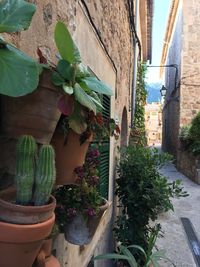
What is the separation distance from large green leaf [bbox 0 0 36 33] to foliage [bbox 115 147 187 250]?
10.7ft

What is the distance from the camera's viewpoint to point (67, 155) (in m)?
1.43

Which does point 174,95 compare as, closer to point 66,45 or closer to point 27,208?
point 66,45

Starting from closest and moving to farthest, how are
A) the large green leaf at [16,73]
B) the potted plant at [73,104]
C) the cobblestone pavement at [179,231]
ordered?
1. the large green leaf at [16,73]
2. the potted plant at [73,104]
3. the cobblestone pavement at [179,231]

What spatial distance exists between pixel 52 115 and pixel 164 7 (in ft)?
62.4

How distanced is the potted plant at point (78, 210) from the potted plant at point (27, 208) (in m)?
0.47

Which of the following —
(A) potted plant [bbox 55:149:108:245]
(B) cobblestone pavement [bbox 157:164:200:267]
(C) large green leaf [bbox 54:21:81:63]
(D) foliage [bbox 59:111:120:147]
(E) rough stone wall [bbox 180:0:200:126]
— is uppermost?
(E) rough stone wall [bbox 180:0:200:126]

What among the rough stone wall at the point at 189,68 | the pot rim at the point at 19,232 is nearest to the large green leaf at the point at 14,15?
the pot rim at the point at 19,232

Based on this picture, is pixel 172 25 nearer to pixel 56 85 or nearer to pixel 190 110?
pixel 190 110

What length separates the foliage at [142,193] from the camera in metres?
4.01

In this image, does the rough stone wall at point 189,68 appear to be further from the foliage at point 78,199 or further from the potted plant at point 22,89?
the potted plant at point 22,89

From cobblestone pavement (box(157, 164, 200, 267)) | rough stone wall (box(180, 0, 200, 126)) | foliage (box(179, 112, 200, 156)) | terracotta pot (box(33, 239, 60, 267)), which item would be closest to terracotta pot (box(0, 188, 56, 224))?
terracotta pot (box(33, 239, 60, 267))

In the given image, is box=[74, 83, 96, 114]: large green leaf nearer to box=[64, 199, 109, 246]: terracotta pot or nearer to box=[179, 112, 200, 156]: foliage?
box=[64, 199, 109, 246]: terracotta pot

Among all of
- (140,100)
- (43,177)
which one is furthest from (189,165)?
(43,177)

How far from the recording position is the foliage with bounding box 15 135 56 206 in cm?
102
